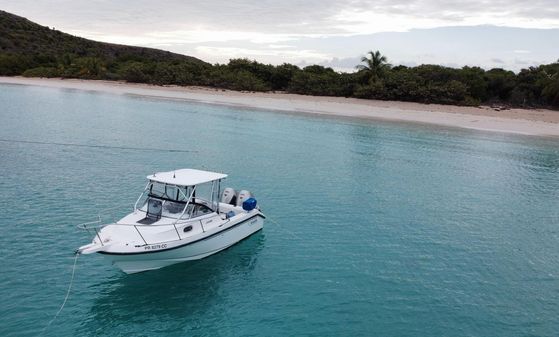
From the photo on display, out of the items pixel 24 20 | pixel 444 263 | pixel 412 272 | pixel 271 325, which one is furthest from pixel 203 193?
pixel 24 20

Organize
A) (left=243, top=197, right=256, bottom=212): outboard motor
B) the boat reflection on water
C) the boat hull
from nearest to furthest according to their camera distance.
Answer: the boat reflection on water
the boat hull
(left=243, top=197, right=256, bottom=212): outboard motor

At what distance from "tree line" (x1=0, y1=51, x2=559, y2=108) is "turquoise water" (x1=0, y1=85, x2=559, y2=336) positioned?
27.8m

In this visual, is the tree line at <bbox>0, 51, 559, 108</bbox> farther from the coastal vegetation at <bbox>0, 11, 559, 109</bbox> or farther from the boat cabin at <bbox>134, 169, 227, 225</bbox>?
the boat cabin at <bbox>134, 169, 227, 225</bbox>

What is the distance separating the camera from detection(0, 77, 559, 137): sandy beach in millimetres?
54312

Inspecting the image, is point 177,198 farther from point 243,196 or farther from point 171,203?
point 243,196

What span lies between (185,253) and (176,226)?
0.91 m

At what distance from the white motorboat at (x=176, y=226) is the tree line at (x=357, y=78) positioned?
52627 millimetres

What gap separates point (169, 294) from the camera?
1376 cm

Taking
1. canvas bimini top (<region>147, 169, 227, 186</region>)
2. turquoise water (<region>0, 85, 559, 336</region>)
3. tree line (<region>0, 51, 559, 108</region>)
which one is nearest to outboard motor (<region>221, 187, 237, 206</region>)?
canvas bimini top (<region>147, 169, 227, 186</region>)

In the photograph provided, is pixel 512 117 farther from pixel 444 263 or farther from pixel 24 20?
pixel 24 20

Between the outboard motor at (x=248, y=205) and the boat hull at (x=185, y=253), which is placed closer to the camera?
the boat hull at (x=185, y=253)

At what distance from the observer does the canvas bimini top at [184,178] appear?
53.7 ft

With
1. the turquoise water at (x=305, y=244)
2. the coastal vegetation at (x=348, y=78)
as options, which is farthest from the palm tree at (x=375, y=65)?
the turquoise water at (x=305, y=244)

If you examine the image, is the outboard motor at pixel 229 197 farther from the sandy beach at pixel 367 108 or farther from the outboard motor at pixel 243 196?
the sandy beach at pixel 367 108
